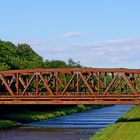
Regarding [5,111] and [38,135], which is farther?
[5,111]

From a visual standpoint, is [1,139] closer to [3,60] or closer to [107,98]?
[107,98]

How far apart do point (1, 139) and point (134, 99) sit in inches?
945

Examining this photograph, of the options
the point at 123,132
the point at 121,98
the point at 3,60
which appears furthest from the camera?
the point at 3,60

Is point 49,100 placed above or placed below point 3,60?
below

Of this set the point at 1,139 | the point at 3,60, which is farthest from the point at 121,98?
the point at 3,60

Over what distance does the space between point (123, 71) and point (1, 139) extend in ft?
86.3

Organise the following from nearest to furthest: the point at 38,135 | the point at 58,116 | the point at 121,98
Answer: the point at 38,135
the point at 121,98
the point at 58,116

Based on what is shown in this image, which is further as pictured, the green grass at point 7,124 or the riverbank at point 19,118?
the riverbank at point 19,118

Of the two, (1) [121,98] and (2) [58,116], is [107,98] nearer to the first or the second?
(1) [121,98]

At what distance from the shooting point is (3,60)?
378ft

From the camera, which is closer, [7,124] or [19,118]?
[7,124]

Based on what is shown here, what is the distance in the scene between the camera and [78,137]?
5903 cm

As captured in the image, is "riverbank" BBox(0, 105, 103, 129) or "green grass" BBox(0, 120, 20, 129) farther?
"riverbank" BBox(0, 105, 103, 129)

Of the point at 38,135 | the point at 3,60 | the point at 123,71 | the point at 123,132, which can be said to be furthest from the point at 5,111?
the point at 123,132
